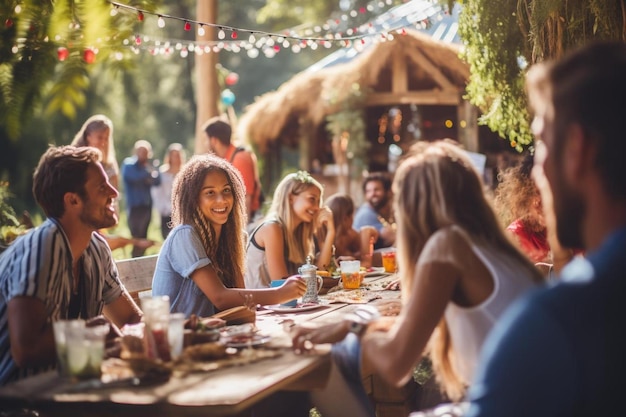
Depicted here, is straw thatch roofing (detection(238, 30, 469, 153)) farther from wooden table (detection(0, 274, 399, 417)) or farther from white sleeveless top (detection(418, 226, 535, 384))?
wooden table (detection(0, 274, 399, 417))

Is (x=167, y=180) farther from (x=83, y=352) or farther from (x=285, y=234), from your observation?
(x=83, y=352)

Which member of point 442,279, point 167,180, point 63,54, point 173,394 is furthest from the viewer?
point 167,180

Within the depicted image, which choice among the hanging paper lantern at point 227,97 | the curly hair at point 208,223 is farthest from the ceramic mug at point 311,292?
the hanging paper lantern at point 227,97

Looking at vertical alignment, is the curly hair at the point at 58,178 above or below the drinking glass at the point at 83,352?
above

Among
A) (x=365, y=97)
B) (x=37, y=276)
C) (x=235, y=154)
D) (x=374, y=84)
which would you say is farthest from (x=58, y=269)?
(x=374, y=84)

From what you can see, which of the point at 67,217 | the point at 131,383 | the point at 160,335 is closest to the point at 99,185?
the point at 67,217

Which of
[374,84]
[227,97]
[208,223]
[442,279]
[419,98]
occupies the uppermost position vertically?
[374,84]

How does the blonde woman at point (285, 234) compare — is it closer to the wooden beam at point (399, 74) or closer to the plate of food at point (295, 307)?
the plate of food at point (295, 307)

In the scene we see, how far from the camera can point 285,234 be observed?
18.5ft

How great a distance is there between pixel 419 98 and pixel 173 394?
13.2 metres

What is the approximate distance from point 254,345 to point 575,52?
68.9 inches

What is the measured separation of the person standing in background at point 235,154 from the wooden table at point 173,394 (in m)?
5.57

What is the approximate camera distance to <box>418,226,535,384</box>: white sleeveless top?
2.59m

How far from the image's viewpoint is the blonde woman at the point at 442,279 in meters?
2.57
